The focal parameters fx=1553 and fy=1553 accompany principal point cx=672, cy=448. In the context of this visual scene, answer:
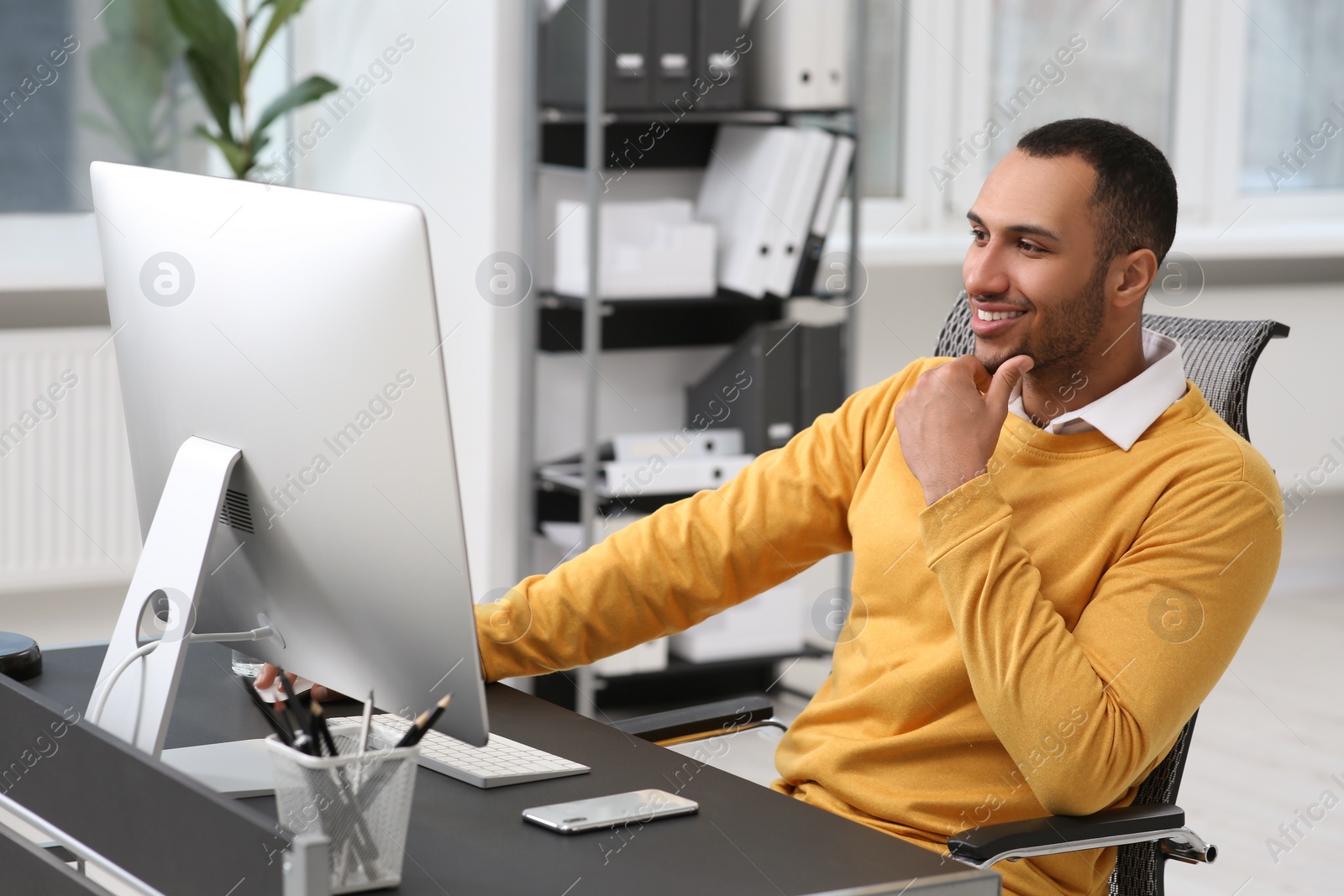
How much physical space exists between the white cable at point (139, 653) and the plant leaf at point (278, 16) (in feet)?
7.91

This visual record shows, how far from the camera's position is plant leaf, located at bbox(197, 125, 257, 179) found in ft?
11.4

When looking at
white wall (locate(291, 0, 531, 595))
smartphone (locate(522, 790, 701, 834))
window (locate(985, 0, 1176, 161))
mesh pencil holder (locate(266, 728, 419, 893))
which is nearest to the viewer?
mesh pencil holder (locate(266, 728, 419, 893))

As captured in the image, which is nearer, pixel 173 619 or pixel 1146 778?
pixel 173 619

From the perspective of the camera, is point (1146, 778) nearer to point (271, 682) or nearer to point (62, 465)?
point (271, 682)

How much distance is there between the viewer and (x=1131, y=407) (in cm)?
153

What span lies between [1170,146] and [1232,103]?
9.5 inches

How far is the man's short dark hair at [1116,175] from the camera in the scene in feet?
5.06

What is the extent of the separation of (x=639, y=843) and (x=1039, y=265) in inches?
28.8

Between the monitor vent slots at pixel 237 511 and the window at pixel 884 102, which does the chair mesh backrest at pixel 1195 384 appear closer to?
the monitor vent slots at pixel 237 511

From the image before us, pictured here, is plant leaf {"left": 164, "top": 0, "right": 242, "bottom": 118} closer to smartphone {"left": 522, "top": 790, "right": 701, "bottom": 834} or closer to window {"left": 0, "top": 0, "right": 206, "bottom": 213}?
window {"left": 0, "top": 0, "right": 206, "bottom": 213}

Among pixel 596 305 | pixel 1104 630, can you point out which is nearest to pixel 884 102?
pixel 596 305

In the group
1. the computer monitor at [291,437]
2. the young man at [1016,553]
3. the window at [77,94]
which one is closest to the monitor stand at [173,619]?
the computer monitor at [291,437]

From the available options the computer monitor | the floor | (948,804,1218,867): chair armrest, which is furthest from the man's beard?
the floor

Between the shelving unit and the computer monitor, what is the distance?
1913mm
